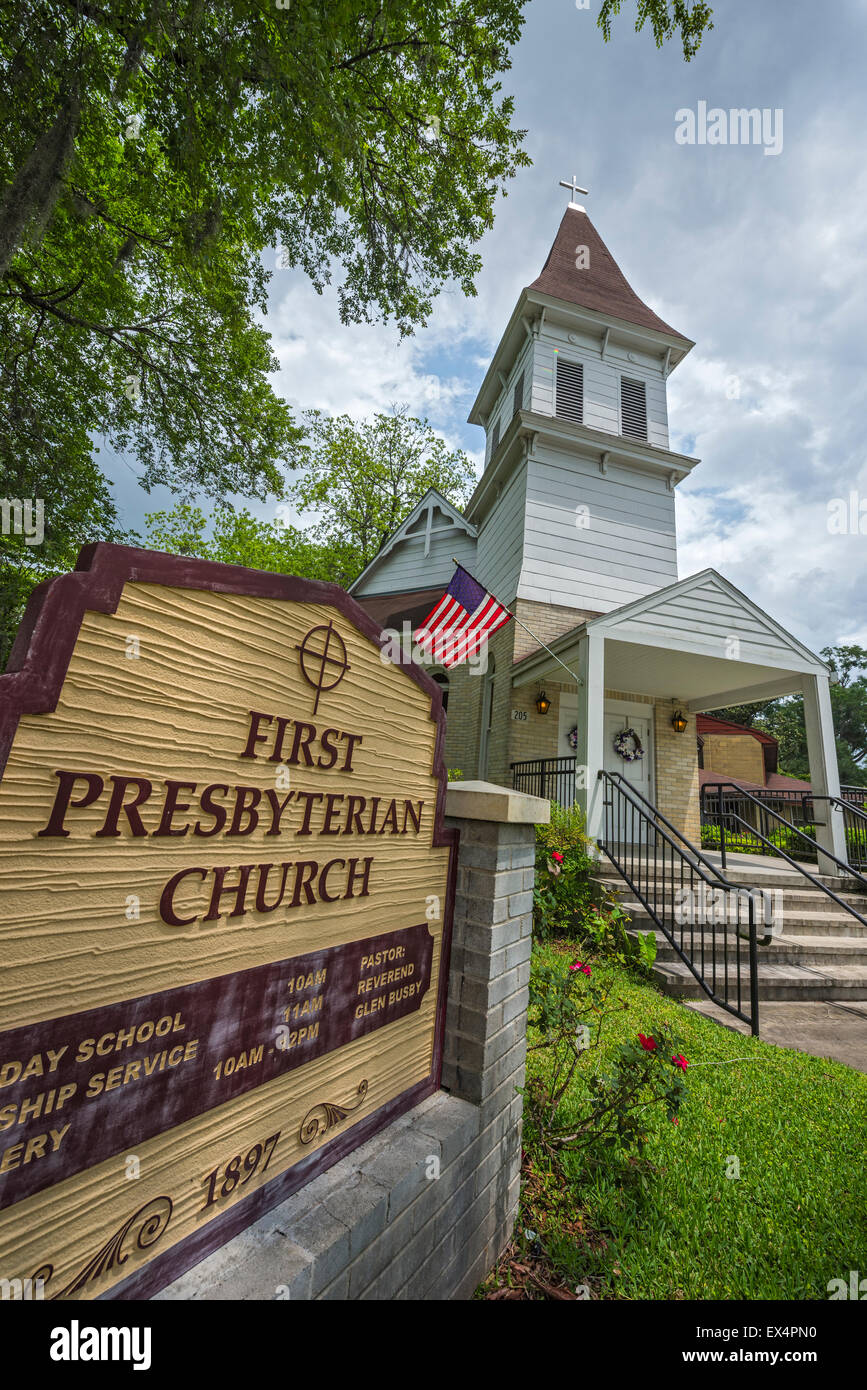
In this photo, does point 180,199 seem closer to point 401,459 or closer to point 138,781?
point 138,781

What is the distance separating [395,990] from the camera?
1716 mm

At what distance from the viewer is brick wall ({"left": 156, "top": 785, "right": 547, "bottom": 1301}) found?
1214 mm

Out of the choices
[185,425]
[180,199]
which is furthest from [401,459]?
[180,199]

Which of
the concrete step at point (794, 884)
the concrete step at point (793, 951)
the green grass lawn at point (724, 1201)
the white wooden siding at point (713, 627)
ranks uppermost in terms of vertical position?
the white wooden siding at point (713, 627)

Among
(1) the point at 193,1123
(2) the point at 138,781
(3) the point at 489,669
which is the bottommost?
(1) the point at 193,1123

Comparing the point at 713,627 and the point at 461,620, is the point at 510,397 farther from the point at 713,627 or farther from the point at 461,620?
the point at 461,620

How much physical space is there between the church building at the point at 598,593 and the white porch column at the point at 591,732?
0.06 meters

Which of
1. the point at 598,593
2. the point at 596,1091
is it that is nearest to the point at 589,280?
the point at 598,593

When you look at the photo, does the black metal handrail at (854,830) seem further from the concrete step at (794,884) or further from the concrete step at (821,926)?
the concrete step at (821,926)

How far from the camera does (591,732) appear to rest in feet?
23.1

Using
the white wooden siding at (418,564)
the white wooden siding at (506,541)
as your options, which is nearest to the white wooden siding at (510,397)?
the white wooden siding at (506,541)

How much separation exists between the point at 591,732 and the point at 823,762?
3.86 m

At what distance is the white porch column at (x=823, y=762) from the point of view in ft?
25.4

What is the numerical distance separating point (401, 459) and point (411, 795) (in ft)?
73.5
